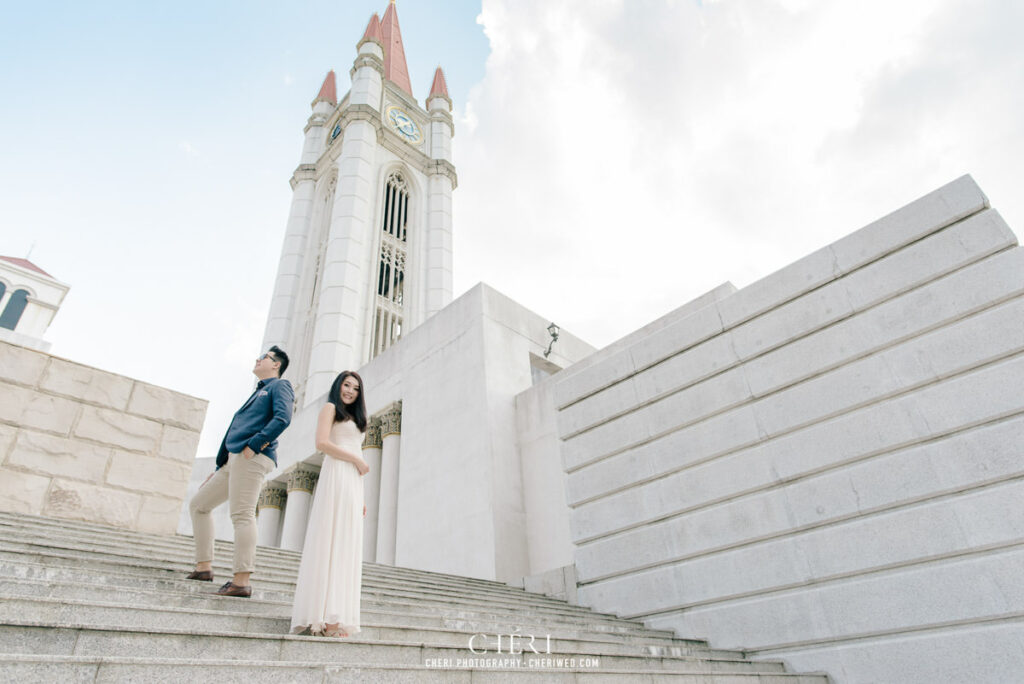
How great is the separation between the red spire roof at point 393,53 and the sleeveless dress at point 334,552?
43313 mm

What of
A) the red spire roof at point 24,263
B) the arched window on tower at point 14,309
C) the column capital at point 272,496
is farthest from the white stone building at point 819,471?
the red spire roof at point 24,263

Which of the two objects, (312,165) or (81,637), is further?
(312,165)

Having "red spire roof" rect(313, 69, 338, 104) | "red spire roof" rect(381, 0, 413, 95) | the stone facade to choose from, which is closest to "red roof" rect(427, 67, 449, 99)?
"red spire roof" rect(381, 0, 413, 95)

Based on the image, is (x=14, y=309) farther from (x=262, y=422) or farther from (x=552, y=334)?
(x=262, y=422)

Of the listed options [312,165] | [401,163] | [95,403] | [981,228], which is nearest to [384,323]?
[401,163]

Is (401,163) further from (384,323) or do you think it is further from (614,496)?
(614,496)

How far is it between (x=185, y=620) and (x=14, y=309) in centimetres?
5020

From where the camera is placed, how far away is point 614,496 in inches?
312

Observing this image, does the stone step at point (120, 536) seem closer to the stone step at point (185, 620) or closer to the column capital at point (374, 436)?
the stone step at point (185, 620)

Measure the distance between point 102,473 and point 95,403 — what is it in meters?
0.87

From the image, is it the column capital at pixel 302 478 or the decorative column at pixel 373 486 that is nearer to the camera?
the decorative column at pixel 373 486

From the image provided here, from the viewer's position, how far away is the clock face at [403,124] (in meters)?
36.8

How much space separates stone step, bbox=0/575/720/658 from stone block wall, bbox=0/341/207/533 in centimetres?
362

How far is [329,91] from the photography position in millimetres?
42312
